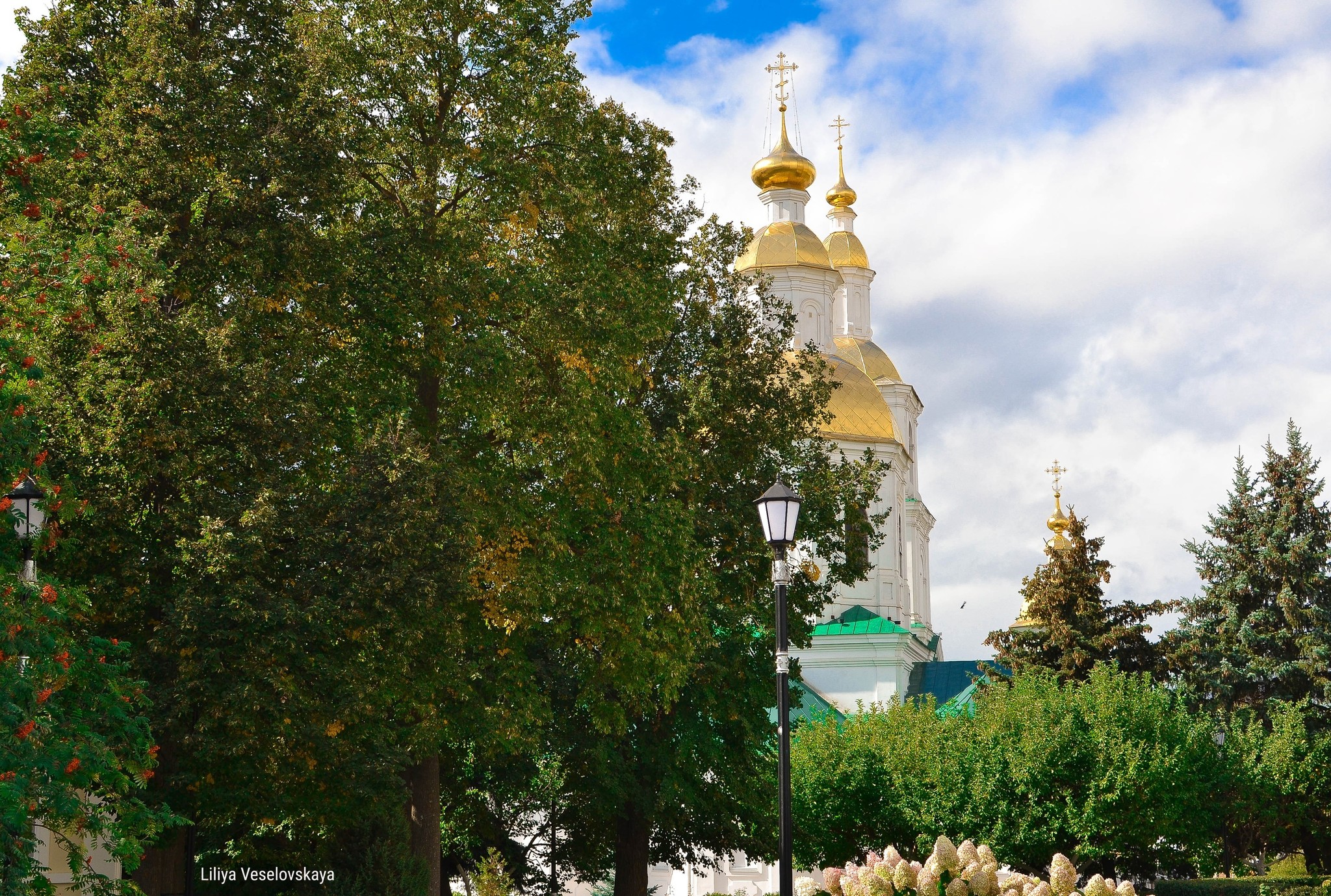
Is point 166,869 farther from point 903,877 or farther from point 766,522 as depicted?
point 766,522

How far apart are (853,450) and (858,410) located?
5.39 ft

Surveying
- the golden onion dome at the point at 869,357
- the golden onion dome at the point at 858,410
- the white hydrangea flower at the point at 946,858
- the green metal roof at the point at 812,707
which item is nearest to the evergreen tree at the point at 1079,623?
the green metal roof at the point at 812,707

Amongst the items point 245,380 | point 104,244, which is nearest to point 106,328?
point 245,380

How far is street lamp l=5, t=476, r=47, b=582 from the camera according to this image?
1068 cm

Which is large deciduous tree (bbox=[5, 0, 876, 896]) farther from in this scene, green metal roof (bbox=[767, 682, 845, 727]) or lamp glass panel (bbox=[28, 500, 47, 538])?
green metal roof (bbox=[767, 682, 845, 727])

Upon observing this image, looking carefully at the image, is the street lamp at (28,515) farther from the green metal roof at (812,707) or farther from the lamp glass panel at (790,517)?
the green metal roof at (812,707)

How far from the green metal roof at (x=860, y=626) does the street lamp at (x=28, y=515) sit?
4364 centimetres

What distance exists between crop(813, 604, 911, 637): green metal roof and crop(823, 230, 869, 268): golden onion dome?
69.0ft

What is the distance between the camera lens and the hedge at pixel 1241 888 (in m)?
26.5

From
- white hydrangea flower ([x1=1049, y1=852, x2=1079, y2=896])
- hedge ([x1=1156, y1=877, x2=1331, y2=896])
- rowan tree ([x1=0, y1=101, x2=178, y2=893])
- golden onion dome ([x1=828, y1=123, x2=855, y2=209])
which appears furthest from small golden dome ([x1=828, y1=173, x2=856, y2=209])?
rowan tree ([x1=0, y1=101, x2=178, y2=893])

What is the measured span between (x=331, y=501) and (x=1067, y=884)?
11.4m

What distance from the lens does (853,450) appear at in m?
57.9

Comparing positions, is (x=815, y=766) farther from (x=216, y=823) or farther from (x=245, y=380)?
(x=245, y=380)

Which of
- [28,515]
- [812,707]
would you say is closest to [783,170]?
[812,707]
